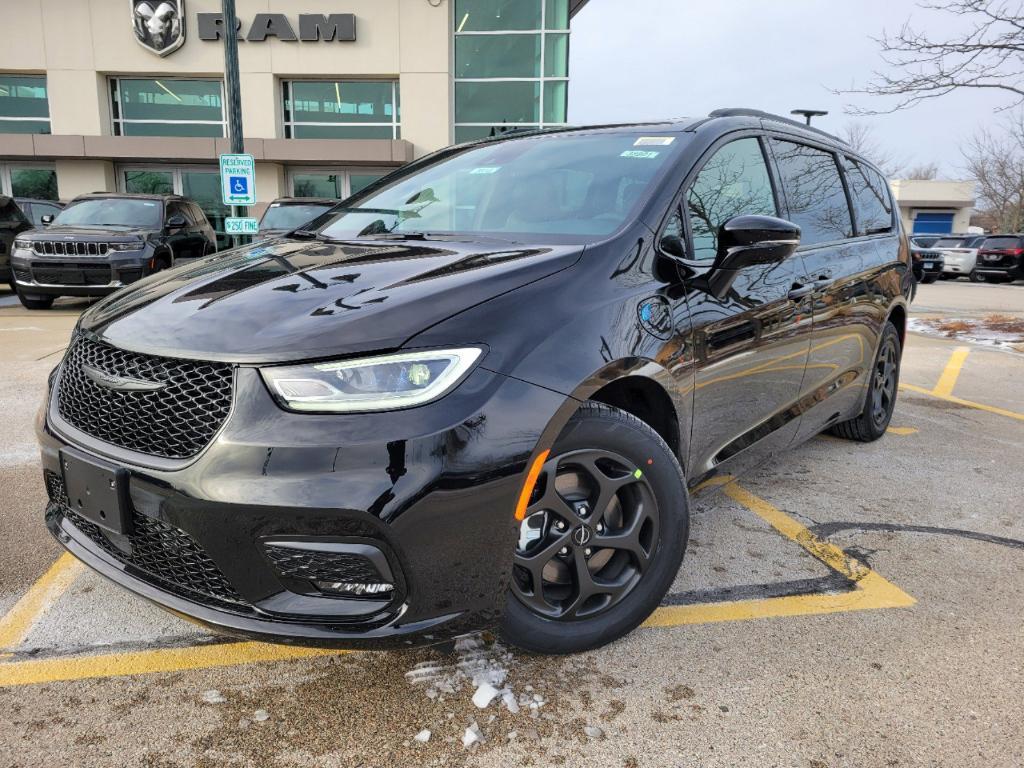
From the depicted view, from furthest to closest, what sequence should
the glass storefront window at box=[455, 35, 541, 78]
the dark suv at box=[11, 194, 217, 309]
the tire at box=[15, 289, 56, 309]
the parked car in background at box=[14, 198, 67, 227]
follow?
the glass storefront window at box=[455, 35, 541, 78] → the parked car in background at box=[14, 198, 67, 227] → the tire at box=[15, 289, 56, 309] → the dark suv at box=[11, 194, 217, 309]

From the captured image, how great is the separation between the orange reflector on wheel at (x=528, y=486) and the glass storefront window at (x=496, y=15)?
63.5 feet

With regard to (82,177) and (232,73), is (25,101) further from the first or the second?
(232,73)

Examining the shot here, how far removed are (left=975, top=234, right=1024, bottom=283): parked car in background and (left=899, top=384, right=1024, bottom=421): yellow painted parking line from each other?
21652mm

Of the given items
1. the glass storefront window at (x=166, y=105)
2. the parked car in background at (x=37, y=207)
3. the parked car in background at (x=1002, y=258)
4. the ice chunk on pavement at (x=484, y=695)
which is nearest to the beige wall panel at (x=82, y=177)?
the glass storefront window at (x=166, y=105)

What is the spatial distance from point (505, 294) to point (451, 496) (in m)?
0.56

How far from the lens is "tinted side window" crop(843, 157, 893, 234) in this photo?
405 cm

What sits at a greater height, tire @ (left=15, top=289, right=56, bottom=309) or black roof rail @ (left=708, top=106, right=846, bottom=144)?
black roof rail @ (left=708, top=106, right=846, bottom=144)

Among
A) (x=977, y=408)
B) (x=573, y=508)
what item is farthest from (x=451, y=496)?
(x=977, y=408)

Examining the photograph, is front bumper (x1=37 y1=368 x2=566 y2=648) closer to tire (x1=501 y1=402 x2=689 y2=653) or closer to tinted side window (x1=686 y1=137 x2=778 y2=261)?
tire (x1=501 y1=402 x2=689 y2=653)

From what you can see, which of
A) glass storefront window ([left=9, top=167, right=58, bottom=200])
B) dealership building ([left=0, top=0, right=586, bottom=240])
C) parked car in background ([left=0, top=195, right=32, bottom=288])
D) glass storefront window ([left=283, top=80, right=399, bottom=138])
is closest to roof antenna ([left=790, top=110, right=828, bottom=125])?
dealership building ([left=0, top=0, right=586, bottom=240])

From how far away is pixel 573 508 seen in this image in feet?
6.93

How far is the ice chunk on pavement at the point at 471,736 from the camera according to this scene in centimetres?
189

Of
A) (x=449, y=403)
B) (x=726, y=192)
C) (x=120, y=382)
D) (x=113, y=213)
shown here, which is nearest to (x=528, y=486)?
(x=449, y=403)

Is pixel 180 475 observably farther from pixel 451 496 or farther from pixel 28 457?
pixel 28 457
